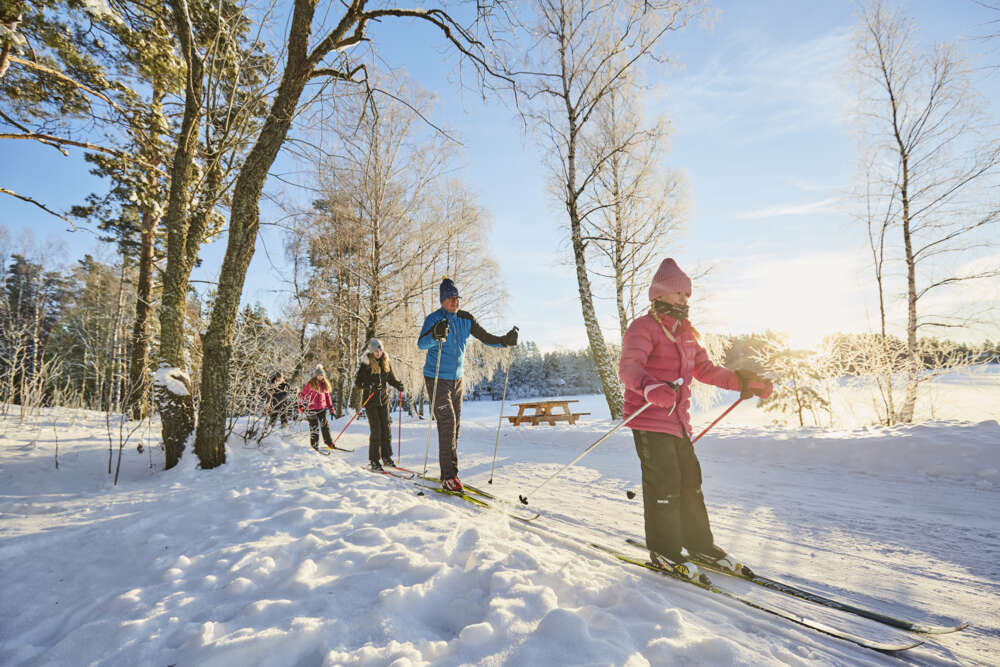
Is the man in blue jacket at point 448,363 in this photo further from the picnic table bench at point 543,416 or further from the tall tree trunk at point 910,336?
the tall tree trunk at point 910,336

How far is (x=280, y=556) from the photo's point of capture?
7.07 ft

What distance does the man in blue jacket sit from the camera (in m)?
4.10

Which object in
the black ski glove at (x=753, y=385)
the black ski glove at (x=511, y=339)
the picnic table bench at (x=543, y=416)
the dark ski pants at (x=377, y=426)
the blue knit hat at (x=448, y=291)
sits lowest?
the picnic table bench at (x=543, y=416)

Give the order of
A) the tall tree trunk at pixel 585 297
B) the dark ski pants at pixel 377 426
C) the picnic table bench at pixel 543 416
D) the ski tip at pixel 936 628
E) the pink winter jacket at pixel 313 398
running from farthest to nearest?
the picnic table bench at pixel 543 416 < the tall tree trunk at pixel 585 297 < the pink winter jacket at pixel 313 398 < the dark ski pants at pixel 377 426 < the ski tip at pixel 936 628

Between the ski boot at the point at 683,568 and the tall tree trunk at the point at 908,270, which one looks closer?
the ski boot at the point at 683,568

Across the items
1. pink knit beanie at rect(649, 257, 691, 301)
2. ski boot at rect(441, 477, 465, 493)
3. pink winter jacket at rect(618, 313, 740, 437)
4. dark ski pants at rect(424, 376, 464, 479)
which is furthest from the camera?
dark ski pants at rect(424, 376, 464, 479)

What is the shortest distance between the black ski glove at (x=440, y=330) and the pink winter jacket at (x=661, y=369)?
6.91ft

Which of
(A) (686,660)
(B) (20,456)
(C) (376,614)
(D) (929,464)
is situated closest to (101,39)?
(B) (20,456)

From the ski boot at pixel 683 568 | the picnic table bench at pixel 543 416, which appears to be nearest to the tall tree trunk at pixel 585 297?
the picnic table bench at pixel 543 416

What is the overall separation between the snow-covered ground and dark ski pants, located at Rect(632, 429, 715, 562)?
0.26 m

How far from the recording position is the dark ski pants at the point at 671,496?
91.0 inches

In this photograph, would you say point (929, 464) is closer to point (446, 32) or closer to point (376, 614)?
point (376, 614)

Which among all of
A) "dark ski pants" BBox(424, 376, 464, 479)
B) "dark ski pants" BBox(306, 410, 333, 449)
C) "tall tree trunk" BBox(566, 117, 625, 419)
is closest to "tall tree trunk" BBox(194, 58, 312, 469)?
"dark ski pants" BBox(424, 376, 464, 479)

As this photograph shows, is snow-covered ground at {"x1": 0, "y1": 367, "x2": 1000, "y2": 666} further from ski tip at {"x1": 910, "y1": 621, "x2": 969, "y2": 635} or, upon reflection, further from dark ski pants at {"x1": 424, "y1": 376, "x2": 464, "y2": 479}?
dark ski pants at {"x1": 424, "y1": 376, "x2": 464, "y2": 479}
